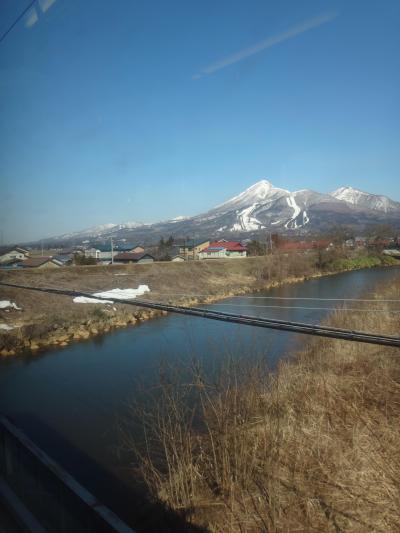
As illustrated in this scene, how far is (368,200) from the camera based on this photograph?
246ft

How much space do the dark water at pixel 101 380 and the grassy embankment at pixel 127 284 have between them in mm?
499

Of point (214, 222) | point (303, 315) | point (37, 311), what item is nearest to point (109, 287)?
point (37, 311)

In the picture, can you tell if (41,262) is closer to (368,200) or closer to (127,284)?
(127,284)

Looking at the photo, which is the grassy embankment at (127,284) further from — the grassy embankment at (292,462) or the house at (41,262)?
the house at (41,262)

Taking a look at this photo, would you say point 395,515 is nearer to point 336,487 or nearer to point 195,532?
point 336,487

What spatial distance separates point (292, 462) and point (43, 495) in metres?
1.08

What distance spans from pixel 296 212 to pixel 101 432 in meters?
52.3

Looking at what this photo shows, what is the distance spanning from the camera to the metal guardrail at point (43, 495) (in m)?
0.93

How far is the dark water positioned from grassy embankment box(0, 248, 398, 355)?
0.50 metres

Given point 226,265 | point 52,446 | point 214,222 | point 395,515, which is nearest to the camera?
point 395,515

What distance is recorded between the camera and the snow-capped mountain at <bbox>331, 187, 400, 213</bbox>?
71750 mm

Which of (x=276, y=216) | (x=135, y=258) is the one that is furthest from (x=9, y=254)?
(x=276, y=216)

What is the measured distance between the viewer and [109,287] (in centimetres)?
946

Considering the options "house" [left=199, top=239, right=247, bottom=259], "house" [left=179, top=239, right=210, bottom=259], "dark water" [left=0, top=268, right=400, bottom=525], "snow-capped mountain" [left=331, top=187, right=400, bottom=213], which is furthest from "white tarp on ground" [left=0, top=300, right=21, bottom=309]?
"snow-capped mountain" [left=331, top=187, right=400, bottom=213]
